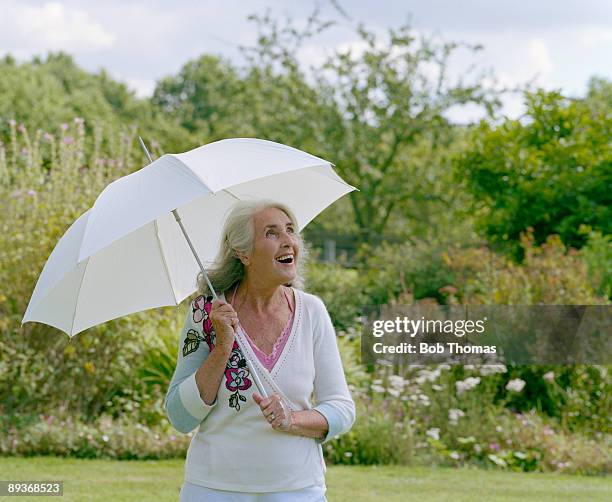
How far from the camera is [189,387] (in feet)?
8.75

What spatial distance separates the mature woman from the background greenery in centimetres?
82

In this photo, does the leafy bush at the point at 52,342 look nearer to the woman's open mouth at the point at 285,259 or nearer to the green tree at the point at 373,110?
the woman's open mouth at the point at 285,259

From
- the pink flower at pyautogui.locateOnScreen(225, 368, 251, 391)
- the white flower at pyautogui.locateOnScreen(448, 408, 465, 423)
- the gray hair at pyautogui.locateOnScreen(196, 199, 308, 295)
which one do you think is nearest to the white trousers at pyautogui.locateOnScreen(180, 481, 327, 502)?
the pink flower at pyautogui.locateOnScreen(225, 368, 251, 391)

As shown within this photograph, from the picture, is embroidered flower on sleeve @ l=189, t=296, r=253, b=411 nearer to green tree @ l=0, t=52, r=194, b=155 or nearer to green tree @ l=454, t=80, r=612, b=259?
green tree @ l=454, t=80, r=612, b=259

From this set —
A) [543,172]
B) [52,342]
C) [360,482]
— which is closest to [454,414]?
[360,482]

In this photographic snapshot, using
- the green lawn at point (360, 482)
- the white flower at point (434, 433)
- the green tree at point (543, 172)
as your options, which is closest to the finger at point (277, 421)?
the green lawn at point (360, 482)

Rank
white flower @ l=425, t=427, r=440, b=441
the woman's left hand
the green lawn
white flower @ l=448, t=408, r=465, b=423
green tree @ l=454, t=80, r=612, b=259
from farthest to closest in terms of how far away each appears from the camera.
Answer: green tree @ l=454, t=80, r=612, b=259, white flower @ l=448, t=408, r=465, b=423, white flower @ l=425, t=427, r=440, b=441, the green lawn, the woman's left hand

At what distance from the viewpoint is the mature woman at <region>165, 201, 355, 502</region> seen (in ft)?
8.64

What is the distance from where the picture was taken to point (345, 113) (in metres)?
15.2

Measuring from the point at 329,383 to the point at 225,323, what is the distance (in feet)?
1.20

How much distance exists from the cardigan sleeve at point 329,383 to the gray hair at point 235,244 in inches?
8.1

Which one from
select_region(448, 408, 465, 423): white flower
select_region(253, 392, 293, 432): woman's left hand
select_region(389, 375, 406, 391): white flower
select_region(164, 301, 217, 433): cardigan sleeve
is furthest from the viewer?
select_region(389, 375, 406, 391): white flower

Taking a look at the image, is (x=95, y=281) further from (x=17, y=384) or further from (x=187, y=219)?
Result: (x=17, y=384)

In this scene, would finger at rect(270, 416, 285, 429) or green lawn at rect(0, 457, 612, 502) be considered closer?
finger at rect(270, 416, 285, 429)
